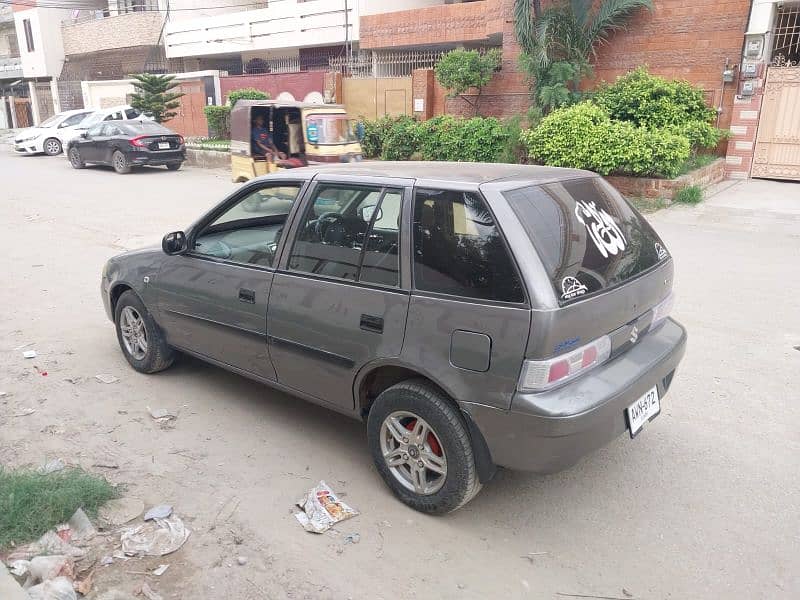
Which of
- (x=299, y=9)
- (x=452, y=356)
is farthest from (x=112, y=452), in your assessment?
(x=299, y=9)

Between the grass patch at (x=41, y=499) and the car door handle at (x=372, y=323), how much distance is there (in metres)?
1.56

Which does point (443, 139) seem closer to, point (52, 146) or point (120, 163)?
point (120, 163)

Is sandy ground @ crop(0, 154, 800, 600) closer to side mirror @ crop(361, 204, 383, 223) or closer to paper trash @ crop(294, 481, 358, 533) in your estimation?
paper trash @ crop(294, 481, 358, 533)

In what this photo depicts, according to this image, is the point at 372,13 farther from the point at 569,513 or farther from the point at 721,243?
the point at 569,513

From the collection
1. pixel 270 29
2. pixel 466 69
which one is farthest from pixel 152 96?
pixel 466 69

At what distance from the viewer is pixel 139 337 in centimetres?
498

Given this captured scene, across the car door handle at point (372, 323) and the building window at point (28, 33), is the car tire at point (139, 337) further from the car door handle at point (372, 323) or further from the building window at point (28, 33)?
the building window at point (28, 33)

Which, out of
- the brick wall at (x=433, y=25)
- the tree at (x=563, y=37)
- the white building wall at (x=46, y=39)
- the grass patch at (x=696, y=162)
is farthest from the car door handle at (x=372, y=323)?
the white building wall at (x=46, y=39)

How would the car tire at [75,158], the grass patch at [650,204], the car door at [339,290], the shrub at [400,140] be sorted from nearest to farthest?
1. the car door at [339,290]
2. the grass patch at [650,204]
3. the shrub at [400,140]
4. the car tire at [75,158]

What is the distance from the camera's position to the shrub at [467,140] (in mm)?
14047

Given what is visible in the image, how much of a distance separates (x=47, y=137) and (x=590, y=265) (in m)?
25.7

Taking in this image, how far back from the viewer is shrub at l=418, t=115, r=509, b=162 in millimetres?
14047

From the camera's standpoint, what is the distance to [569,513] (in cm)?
333

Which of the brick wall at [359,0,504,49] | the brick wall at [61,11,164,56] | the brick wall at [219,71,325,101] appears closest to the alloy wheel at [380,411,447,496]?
the brick wall at [359,0,504,49]
